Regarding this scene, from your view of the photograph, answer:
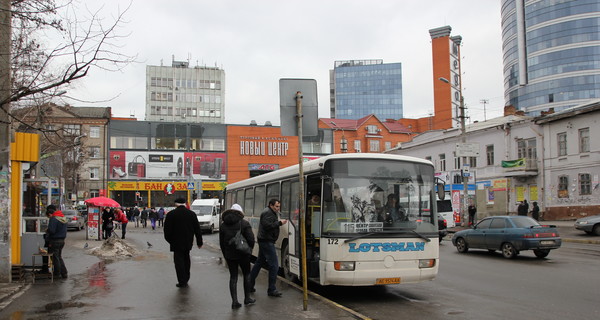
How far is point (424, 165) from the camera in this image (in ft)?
32.0

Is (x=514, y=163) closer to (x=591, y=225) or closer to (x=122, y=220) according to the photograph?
(x=591, y=225)

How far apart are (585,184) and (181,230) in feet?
103

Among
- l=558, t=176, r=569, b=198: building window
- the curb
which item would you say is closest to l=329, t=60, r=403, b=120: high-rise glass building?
l=558, t=176, r=569, b=198: building window

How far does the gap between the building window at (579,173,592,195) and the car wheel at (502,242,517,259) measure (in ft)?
66.0

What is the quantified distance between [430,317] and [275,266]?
111 inches

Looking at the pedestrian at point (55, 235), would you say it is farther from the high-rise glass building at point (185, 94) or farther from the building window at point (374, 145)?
the high-rise glass building at point (185, 94)

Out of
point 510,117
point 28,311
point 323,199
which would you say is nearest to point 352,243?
point 323,199

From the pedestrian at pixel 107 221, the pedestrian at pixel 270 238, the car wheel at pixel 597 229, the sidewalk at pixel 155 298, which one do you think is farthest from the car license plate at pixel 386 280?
the car wheel at pixel 597 229

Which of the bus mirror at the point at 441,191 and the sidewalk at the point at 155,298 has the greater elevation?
the bus mirror at the point at 441,191

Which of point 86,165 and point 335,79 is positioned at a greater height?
point 335,79

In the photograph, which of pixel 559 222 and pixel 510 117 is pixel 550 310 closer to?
pixel 559 222

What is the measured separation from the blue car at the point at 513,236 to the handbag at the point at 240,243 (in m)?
11.0

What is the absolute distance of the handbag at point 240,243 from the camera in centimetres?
803

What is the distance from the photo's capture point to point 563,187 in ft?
113
